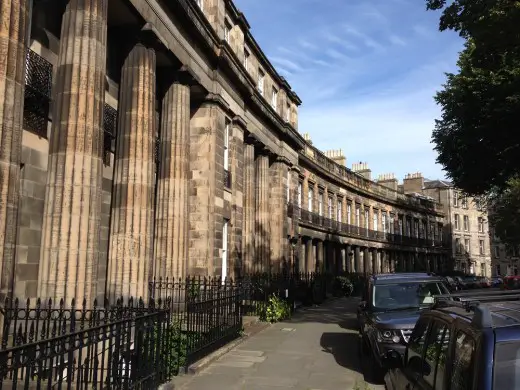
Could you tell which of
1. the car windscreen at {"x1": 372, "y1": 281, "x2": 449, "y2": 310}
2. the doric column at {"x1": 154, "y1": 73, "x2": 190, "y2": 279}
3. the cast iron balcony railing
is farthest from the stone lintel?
the car windscreen at {"x1": 372, "y1": 281, "x2": 449, "y2": 310}

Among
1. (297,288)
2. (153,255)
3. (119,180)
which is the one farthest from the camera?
(297,288)

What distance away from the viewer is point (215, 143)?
17.0m

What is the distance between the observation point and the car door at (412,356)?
13.7 feet

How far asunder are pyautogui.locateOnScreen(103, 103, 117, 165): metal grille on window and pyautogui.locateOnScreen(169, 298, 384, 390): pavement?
5.97m

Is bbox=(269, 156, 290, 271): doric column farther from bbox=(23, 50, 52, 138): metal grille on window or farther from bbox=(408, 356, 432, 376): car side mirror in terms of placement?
bbox=(408, 356, 432, 376): car side mirror

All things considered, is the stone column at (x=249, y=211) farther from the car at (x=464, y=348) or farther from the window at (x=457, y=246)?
the window at (x=457, y=246)

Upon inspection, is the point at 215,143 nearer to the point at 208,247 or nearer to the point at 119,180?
the point at 208,247

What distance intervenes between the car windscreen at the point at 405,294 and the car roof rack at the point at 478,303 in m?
5.16

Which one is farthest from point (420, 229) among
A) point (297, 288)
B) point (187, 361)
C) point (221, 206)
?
point (187, 361)

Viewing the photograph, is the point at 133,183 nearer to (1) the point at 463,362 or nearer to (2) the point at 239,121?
(2) the point at 239,121

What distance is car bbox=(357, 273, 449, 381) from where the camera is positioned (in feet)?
26.4

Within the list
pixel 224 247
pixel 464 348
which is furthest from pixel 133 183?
pixel 464 348

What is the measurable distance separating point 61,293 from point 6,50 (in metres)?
4.17

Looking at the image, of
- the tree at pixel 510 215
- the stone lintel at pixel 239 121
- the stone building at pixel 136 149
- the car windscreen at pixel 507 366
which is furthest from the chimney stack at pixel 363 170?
the car windscreen at pixel 507 366
